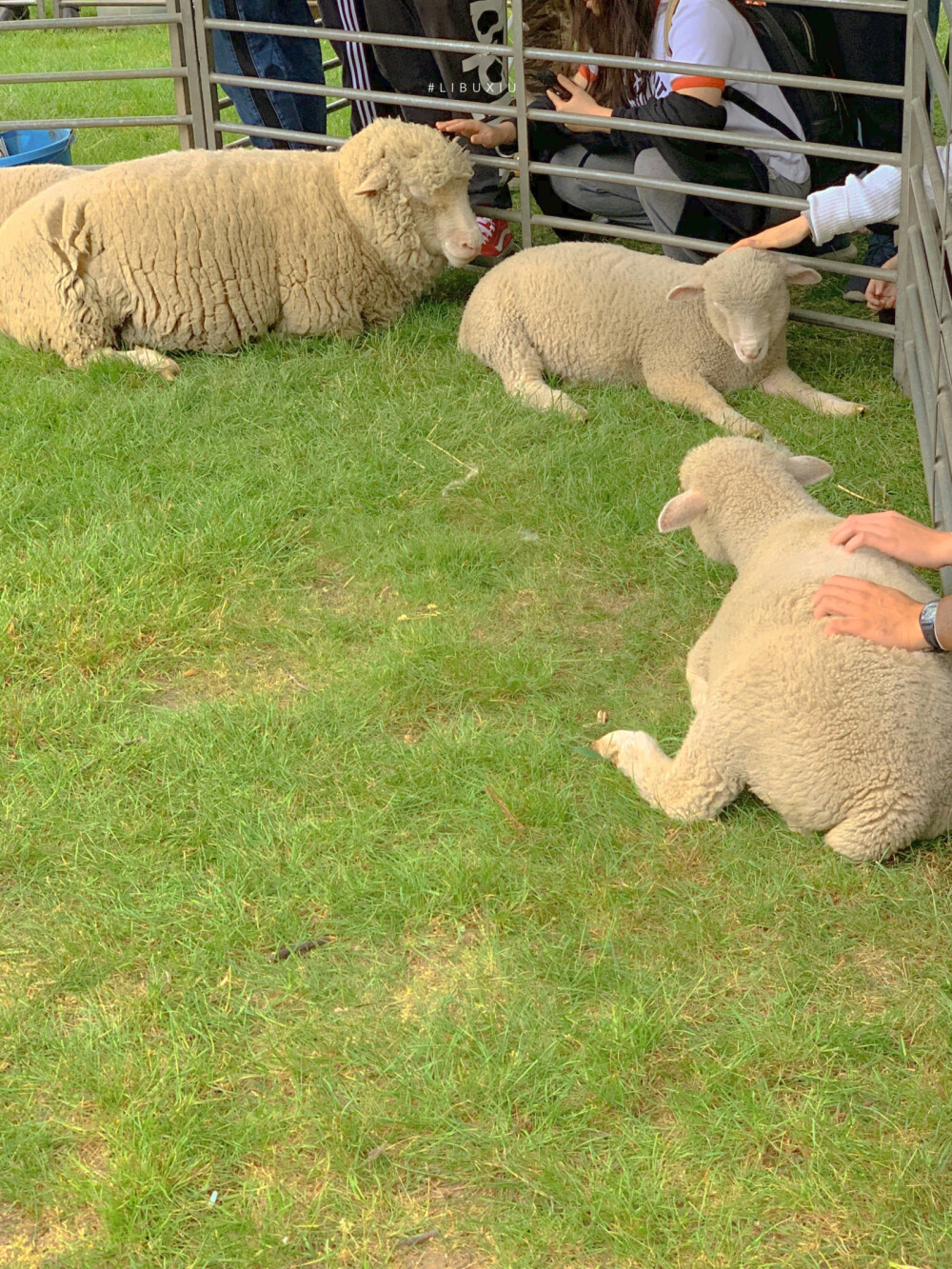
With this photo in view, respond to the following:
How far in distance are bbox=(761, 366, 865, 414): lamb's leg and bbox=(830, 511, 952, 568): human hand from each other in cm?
167

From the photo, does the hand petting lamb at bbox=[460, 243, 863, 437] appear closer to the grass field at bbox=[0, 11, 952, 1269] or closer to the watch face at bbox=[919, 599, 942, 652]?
the grass field at bbox=[0, 11, 952, 1269]

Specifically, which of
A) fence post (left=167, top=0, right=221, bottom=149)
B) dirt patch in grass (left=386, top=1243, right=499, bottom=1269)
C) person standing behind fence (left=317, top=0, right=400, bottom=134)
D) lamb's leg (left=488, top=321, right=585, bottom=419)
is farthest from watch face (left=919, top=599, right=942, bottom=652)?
fence post (left=167, top=0, right=221, bottom=149)

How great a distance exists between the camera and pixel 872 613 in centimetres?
242

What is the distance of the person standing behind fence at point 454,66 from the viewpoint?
17.3 ft

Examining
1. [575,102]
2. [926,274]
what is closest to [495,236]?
[575,102]

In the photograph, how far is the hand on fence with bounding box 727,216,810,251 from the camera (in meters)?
4.23

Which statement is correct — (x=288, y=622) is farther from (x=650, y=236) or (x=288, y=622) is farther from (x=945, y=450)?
(x=650, y=236)

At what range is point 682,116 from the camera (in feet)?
15.3

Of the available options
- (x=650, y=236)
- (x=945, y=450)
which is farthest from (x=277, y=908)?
(x=650, y=236)

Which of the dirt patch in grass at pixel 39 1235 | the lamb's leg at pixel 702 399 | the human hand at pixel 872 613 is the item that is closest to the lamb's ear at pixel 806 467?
the human hand at pixel 872 613

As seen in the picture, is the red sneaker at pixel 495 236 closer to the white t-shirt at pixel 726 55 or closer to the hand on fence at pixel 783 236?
the white t-shirt at pixel 726 55

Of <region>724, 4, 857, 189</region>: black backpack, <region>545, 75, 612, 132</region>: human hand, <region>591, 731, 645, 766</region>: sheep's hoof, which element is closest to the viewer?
<region>591, 731, 645, 766</region>: sheep's hoof

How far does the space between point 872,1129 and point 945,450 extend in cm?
188

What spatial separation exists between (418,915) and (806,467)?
4.69 ft
